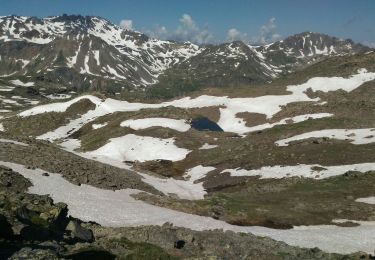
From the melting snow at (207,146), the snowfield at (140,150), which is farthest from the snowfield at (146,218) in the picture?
the melting snow at (207,146)

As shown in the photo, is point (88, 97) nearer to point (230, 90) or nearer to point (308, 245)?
point (230, 90)

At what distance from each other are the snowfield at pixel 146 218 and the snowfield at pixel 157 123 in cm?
5471

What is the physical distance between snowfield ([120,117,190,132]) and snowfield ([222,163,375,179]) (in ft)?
113

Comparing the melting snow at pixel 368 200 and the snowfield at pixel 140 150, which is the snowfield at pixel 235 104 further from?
the melting snow at pixel 368 200

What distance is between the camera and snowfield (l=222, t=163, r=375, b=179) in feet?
209

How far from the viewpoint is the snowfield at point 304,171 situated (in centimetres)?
6366

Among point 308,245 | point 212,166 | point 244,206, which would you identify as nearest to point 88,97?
point 212,166

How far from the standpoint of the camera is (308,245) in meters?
39.0

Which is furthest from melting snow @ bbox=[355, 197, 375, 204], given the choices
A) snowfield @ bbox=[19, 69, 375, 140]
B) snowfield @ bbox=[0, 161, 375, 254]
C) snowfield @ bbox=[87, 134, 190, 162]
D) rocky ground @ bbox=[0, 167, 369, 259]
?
snowfield @ bbox=[19, 69, 375, 140]

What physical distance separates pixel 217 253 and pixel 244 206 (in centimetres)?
2238

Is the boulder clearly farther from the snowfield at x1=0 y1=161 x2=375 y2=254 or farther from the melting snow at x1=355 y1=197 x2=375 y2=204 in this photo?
the melting snow at x1=355 y1=197 x2=375 y2=204

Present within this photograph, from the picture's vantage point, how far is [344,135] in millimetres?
82062

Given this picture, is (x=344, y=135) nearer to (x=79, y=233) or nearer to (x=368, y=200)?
(x=368, y=200)

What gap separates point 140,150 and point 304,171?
38304mm
